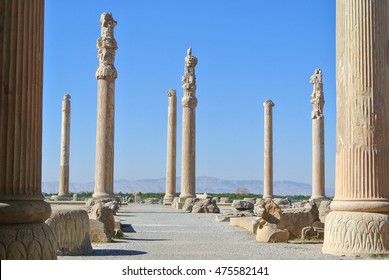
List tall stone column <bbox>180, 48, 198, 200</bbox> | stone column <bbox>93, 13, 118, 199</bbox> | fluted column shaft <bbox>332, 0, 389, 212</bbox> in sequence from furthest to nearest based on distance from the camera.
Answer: tall stone column <bbox>180, 48, 198, 200</bbox>
stone column <bbox>93, 13, 118, 199</bbox>
fluted column shaft <bbox>332, 0, 389, 212</bbox>

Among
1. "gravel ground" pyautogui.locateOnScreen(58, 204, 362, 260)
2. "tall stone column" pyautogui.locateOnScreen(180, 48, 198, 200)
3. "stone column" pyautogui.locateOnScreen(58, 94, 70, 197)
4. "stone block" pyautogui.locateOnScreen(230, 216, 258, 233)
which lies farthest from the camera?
"stone column" pyautogui.locateOnScreen(58, 94, 70, 197)

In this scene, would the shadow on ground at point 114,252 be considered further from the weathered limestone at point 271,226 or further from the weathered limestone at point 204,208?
the weathered limestone at point 204,208

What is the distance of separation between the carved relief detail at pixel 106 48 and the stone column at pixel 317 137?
14.5 metres

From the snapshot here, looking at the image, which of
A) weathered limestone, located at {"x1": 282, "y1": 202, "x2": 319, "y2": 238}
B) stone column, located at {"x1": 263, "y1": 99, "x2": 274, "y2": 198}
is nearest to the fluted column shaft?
weathered limestone, located at {"x1": 282, "y1": 202, "x2": 319, "y2": 238}

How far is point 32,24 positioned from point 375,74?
262 inches

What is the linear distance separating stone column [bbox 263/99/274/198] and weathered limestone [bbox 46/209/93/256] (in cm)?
3202

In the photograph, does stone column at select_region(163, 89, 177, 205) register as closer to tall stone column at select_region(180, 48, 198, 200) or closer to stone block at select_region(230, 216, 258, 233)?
tall stone column at select_region(180, 48, 198, 200)

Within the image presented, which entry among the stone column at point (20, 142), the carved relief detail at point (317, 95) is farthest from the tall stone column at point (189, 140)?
the stone column at point (20, 142)

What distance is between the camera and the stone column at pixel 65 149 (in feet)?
159

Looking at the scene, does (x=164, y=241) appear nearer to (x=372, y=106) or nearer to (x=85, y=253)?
(x=85, y=253)

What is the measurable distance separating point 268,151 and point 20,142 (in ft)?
126

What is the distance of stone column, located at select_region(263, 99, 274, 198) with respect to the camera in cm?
4422

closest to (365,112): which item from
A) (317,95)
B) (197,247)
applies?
(197,247)

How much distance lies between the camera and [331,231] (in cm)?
1199
